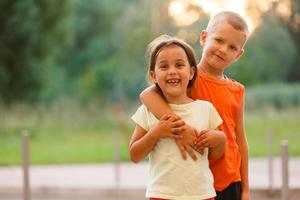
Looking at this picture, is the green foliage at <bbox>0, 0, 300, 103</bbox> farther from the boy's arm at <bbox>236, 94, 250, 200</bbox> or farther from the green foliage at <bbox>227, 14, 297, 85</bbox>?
the boy's arm at <bbox>236, 94, 250, 200</bbox>

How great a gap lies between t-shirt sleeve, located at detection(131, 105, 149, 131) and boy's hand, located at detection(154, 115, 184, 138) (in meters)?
A: 0.10

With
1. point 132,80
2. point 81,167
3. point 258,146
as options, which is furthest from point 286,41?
point 81,167


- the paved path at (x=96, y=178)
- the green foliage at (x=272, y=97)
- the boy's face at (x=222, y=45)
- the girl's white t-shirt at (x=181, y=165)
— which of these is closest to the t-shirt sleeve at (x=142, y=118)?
the girl's white t-shirt at (x=181, y=165)

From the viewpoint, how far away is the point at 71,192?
34.9ft

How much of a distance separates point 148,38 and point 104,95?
33.4 feet

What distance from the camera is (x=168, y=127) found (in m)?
2.64

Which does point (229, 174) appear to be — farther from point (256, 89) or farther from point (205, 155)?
point (256, 89)

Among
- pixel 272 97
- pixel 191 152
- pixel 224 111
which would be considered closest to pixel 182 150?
pixel 191 152

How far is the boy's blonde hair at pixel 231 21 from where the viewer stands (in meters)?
2.86

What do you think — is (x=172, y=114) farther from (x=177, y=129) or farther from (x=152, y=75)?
(x=152, y=75)

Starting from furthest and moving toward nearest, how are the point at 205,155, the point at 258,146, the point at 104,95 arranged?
the point at 104,95 < the point at 258,146 < the point at 205,155

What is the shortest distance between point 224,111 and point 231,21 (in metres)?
0.38

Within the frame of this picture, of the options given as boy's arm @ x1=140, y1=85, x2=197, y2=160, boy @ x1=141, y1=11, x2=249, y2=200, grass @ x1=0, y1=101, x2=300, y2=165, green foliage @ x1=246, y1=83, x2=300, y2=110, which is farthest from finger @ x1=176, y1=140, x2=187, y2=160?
green foliage @ x1=246, y1=83, x2=300, y2=110

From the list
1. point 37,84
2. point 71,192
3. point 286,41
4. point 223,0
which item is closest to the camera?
point 71,192
